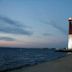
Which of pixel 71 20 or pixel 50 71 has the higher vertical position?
pixel 71 20

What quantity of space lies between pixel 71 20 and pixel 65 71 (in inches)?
2384

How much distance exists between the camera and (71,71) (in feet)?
40.4

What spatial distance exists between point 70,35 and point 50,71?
56985mm

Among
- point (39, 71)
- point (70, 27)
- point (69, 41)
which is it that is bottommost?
point (39, 71)

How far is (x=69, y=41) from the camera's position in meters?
68.0

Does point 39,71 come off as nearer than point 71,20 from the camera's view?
Yes

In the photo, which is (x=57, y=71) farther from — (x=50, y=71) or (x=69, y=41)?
(x=69, y=41)

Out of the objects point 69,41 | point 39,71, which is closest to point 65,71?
point 39,71

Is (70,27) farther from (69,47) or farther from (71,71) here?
(71,71)

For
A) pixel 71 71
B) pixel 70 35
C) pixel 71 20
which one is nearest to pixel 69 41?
pixel 70 35

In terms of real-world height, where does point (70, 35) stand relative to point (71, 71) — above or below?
above

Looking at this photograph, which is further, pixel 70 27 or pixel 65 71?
pixel 70 27

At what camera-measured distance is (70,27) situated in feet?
230

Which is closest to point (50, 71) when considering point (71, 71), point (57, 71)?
point (57, 71)
